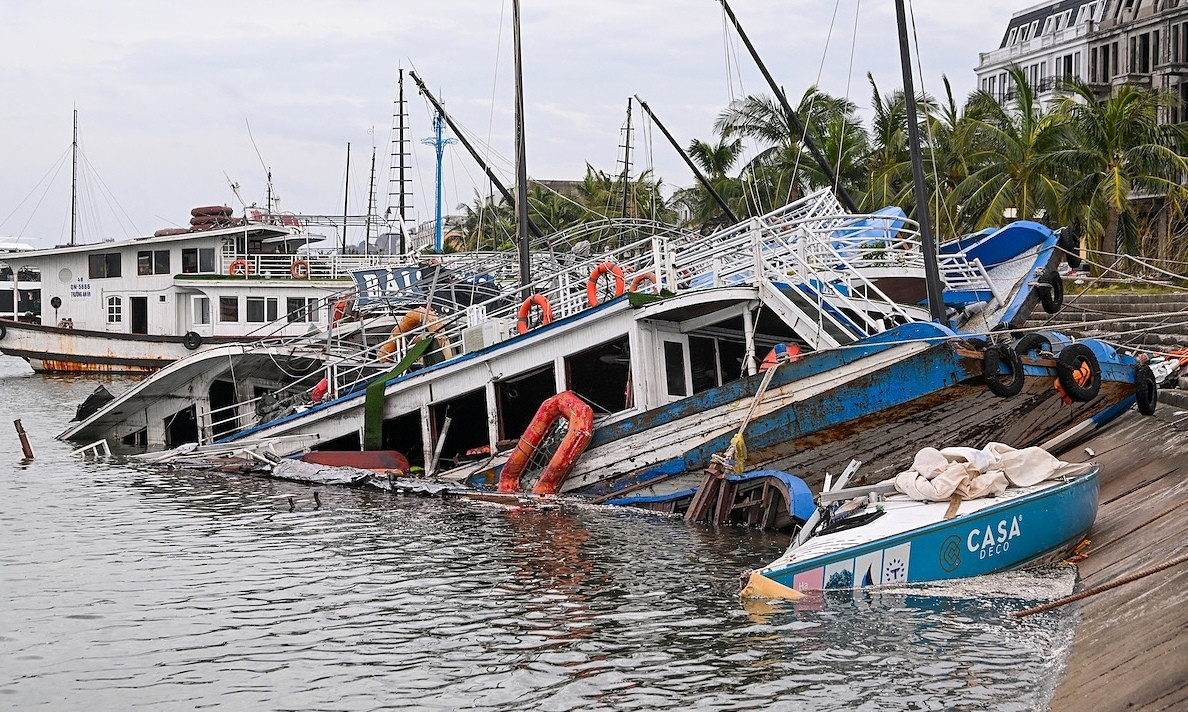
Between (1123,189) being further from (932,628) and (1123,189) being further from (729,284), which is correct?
(932,628)

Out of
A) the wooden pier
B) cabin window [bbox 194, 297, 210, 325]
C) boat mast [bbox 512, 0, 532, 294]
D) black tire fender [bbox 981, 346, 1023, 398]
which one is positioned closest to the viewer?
the wooden pier

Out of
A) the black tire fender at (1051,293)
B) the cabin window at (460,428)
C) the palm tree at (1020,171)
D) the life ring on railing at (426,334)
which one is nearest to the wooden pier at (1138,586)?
the black tire fender at (1051,293)

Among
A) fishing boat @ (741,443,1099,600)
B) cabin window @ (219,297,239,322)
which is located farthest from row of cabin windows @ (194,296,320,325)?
fishing boat @ (741,443,1099,600)

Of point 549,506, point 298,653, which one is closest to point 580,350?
point 549,506

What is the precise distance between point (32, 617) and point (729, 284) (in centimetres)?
967

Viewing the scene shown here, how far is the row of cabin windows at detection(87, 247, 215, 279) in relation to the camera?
47875 mm

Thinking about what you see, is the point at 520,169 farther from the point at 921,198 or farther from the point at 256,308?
the point at 256,308

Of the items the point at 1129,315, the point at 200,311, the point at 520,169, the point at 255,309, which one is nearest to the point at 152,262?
the point at 200,311

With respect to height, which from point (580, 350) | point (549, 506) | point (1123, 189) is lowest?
point (549, 506)

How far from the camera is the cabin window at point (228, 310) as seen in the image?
1833 inches

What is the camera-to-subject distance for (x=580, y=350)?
18.2m

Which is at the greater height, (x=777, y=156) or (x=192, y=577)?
(x=777, y=156)

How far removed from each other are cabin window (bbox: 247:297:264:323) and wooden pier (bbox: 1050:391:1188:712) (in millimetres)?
35844

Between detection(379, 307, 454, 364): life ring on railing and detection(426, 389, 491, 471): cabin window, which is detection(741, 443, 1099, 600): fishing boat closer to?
detection(426, 389, 491, 471): cabin window
